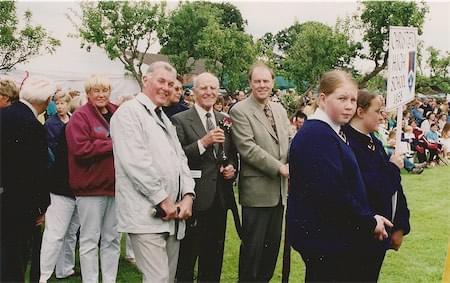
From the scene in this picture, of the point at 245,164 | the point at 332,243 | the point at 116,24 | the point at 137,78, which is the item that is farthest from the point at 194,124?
the point at 116,24

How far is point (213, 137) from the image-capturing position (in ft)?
14.8

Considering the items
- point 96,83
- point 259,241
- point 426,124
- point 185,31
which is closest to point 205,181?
point 259,241

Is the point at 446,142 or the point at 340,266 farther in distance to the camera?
the point at 446,142

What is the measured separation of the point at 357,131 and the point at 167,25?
30764 mm

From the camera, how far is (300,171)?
3.15 meters

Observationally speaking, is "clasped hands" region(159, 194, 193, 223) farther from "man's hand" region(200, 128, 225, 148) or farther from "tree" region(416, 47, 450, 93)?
"tree" region(416, 47, 450, 93)

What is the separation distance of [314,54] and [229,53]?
14.8 ft

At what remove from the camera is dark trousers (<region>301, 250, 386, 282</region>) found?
3.18 m

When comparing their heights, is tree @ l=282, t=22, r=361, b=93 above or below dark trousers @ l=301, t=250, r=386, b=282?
above

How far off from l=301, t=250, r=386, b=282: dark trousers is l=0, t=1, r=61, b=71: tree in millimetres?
15190

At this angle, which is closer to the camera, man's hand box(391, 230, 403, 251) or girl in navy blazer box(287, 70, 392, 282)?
girl in navy blazer box(287, 70, 392, 282)

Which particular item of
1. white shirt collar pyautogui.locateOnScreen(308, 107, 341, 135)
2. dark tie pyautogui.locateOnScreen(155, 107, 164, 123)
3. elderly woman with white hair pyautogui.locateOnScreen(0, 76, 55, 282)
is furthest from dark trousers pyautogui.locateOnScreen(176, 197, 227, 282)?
white shirt collar pyautogui.locateOnScreen(308, 107, 341, 135)

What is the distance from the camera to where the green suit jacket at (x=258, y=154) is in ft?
A: 15.5

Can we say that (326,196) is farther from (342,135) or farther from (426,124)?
(426,124)
